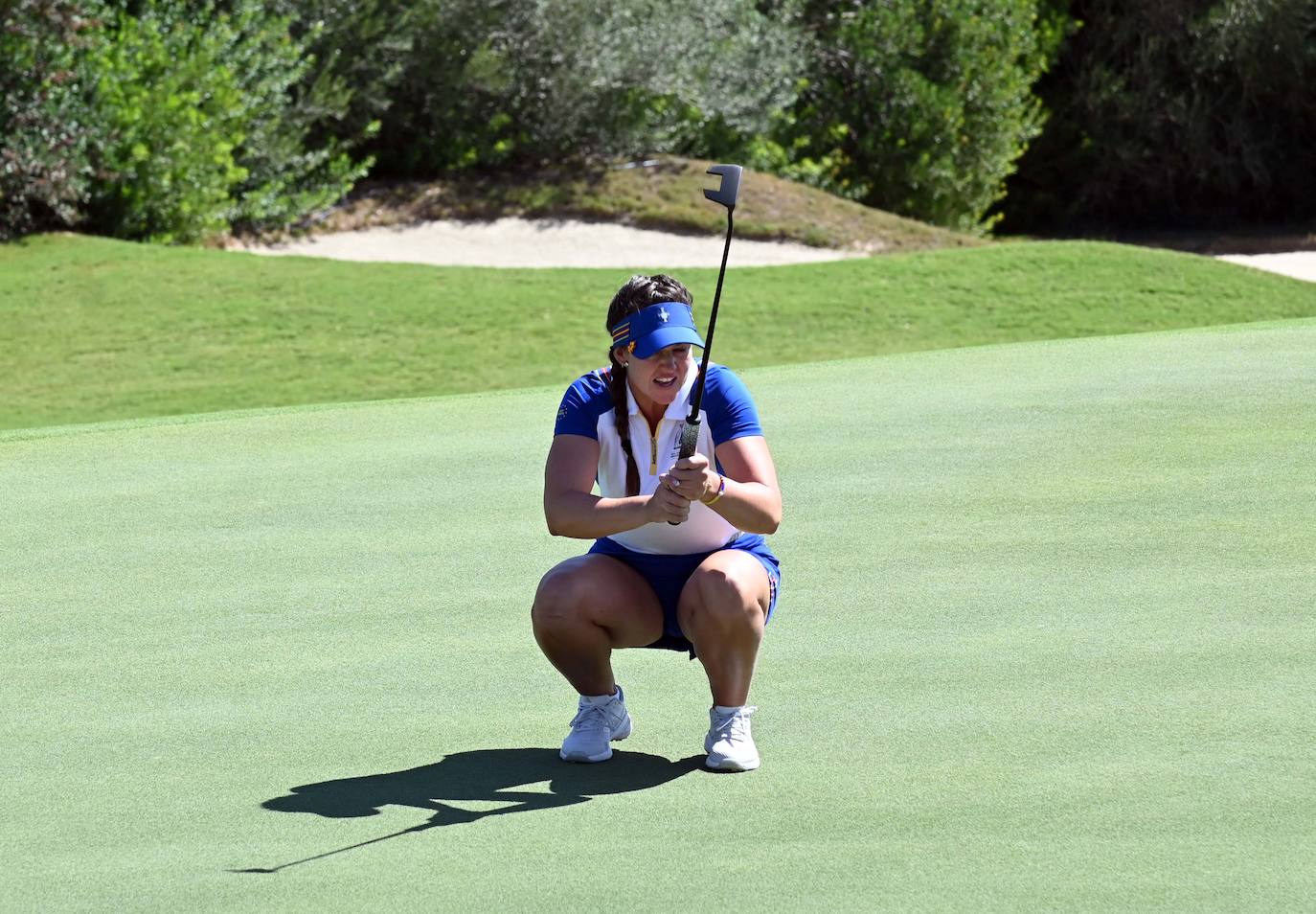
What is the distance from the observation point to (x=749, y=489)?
4.82m

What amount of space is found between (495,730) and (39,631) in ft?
7.09

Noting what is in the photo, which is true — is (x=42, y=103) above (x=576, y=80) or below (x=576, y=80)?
below

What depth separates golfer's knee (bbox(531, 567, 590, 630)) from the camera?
501 cm

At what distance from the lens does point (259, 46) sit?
22.8 meters

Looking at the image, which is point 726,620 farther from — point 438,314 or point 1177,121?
point 1177,121

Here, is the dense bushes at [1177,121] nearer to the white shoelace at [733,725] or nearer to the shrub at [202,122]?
the shrub at [202,122]

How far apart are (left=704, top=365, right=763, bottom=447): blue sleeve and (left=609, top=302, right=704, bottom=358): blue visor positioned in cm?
16

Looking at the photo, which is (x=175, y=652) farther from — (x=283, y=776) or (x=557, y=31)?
(x=557, y=31)

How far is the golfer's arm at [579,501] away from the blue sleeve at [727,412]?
0.28 m

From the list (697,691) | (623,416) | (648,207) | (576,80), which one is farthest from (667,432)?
(576,80)

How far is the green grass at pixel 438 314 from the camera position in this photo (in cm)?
1622

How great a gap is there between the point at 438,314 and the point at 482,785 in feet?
44.3

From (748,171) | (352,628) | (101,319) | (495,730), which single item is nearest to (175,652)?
(352,628)

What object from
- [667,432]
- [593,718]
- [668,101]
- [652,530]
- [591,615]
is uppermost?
[668,101]
